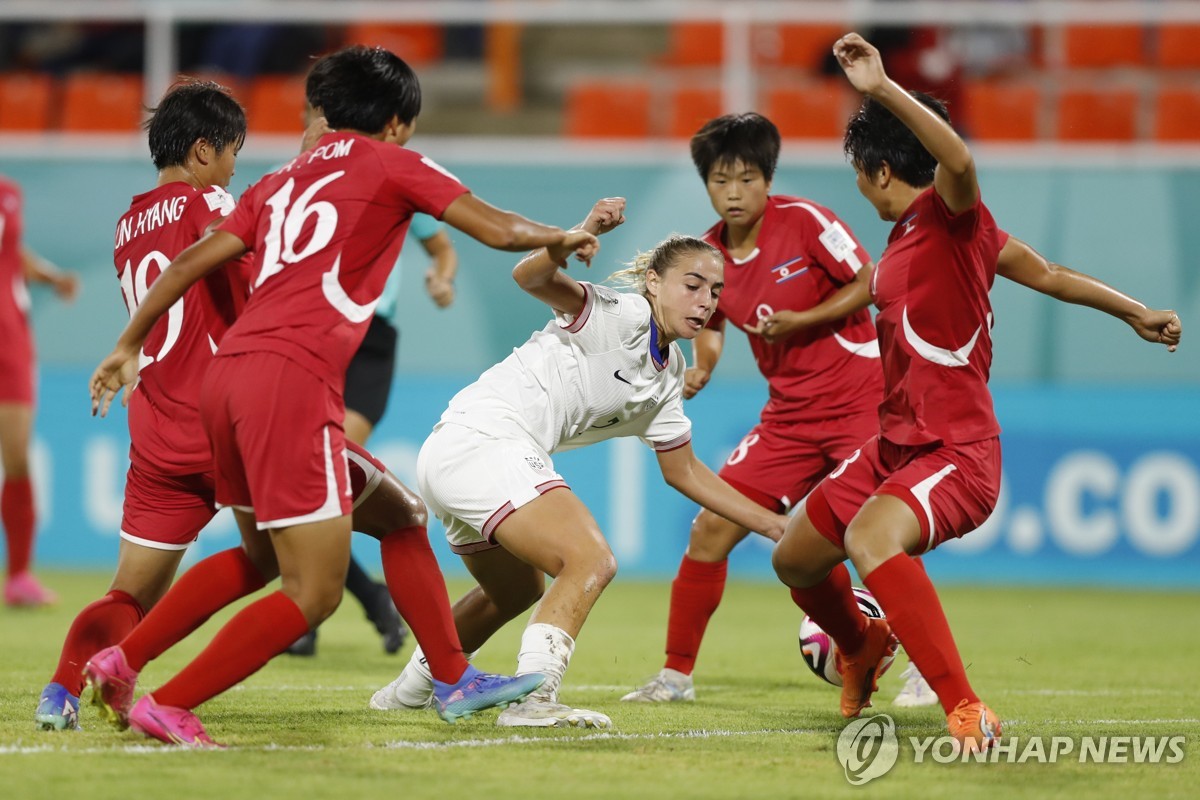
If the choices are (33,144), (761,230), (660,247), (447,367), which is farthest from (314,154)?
(33,144)

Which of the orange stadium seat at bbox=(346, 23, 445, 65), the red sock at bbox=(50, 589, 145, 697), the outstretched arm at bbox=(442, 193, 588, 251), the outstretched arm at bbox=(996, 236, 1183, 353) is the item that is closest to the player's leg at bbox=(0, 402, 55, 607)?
the red sock at bbox=(50, 589, 145, 697)

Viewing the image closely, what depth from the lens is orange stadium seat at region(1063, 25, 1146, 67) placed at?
523 inches

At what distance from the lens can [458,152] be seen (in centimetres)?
1266

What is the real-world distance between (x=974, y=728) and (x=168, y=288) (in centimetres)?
273

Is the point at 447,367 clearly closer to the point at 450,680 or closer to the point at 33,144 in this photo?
the point at 33,144

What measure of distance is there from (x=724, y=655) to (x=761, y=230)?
2.26m

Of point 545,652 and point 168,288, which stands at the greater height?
point 168,288

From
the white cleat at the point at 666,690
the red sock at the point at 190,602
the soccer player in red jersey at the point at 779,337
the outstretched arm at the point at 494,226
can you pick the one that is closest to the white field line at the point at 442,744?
the red sock at the point at 190,602

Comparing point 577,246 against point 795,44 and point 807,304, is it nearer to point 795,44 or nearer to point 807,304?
point 807,304

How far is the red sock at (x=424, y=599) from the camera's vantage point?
5.12 m

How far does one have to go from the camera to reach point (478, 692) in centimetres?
504

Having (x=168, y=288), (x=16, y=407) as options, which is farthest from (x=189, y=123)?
(x=16, y=407)

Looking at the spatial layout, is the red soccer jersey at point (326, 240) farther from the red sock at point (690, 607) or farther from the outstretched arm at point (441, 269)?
the outstretched arm at point (441, 269)

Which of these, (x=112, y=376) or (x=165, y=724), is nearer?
(x=165, y=724)
